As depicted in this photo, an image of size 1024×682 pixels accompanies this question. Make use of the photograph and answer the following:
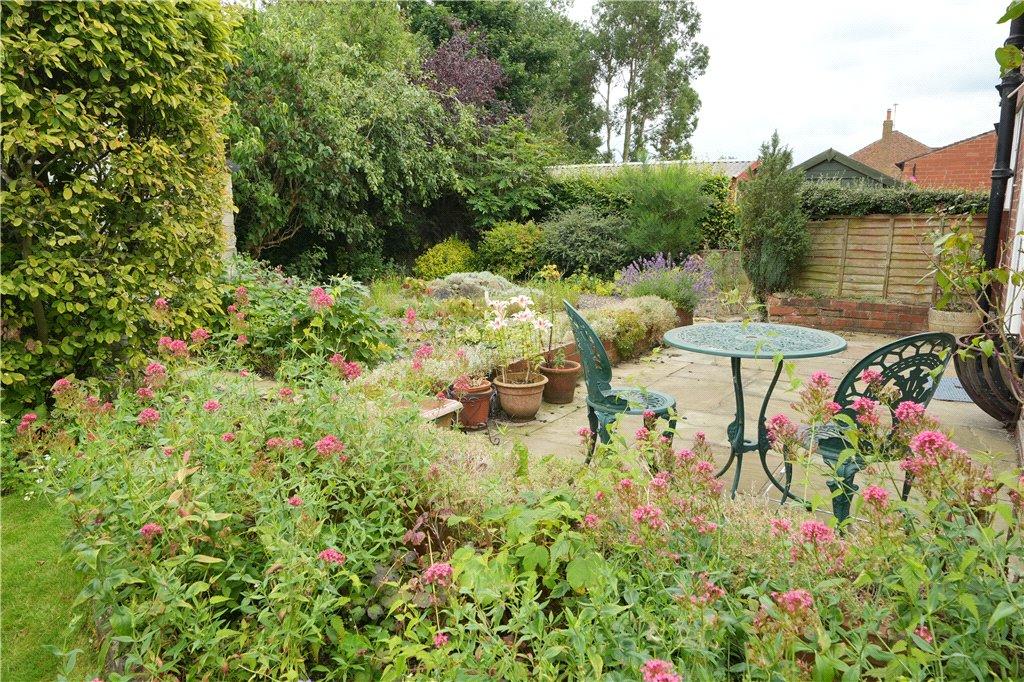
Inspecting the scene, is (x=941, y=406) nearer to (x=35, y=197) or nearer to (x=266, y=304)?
(x=266, y=304)

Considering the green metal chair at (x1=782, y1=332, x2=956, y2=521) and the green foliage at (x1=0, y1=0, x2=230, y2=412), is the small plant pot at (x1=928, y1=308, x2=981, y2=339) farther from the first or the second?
the green foliage at (x1=0, y1=0, x2=230, y2=412)

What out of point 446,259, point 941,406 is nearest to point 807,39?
point 941,406

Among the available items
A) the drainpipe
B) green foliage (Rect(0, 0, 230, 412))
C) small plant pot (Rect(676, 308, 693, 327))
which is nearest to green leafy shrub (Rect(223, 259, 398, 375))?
green foliage (Rect(0, 0, 230, 412))

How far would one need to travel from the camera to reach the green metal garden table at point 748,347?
123 inches

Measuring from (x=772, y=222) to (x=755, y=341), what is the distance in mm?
6565

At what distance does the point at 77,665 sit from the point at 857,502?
230cm

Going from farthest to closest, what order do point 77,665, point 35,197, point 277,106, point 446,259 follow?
point 446,259
point 277,106
point 35,197
point 77,665

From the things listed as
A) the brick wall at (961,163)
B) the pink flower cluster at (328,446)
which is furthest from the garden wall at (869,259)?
the brick wall at (961,163)

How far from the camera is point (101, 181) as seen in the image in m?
3.79

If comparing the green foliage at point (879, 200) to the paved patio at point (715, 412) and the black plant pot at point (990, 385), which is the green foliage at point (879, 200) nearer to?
the paved patio at point (715, 412)

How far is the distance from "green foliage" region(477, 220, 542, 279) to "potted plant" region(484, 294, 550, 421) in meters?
6.60

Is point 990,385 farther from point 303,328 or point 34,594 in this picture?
point 34,594

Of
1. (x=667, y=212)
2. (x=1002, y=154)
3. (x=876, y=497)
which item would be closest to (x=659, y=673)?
(x=876, y=497)

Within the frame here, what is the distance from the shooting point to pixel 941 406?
5.20 metres
